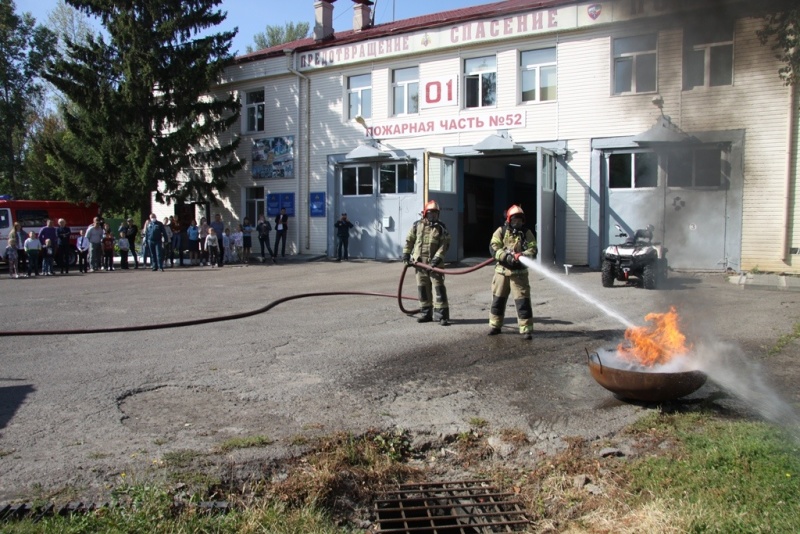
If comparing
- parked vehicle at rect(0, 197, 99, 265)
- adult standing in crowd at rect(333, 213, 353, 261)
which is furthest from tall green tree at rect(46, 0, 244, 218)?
adult standing in crowd at rect(333, 213, 353, 261)

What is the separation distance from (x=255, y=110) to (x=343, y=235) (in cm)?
750

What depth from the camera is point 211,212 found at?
2734 cm

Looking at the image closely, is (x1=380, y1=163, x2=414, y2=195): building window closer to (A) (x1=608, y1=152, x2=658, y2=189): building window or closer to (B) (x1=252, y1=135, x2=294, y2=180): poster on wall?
(B) (x1=252, y1=135, x2=294, y2=180): poster on wall

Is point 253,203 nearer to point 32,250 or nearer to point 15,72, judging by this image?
point 32,250

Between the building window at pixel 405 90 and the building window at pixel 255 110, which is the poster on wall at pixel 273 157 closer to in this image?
the building window at pixel 255 110

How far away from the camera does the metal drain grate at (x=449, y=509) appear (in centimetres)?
402

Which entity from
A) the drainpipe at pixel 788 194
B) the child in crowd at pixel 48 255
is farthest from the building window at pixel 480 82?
the child in crowd at pixel 48 255

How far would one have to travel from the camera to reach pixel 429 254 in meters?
10.3

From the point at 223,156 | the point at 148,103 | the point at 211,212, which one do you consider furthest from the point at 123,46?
the point at 211,212

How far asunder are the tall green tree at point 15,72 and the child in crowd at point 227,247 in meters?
26.3

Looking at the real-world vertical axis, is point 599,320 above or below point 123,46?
below

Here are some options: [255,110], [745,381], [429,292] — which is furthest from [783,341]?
[255,110]

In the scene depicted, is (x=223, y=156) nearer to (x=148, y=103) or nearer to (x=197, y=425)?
(x=148, y=103)

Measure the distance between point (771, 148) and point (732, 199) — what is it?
419cm
